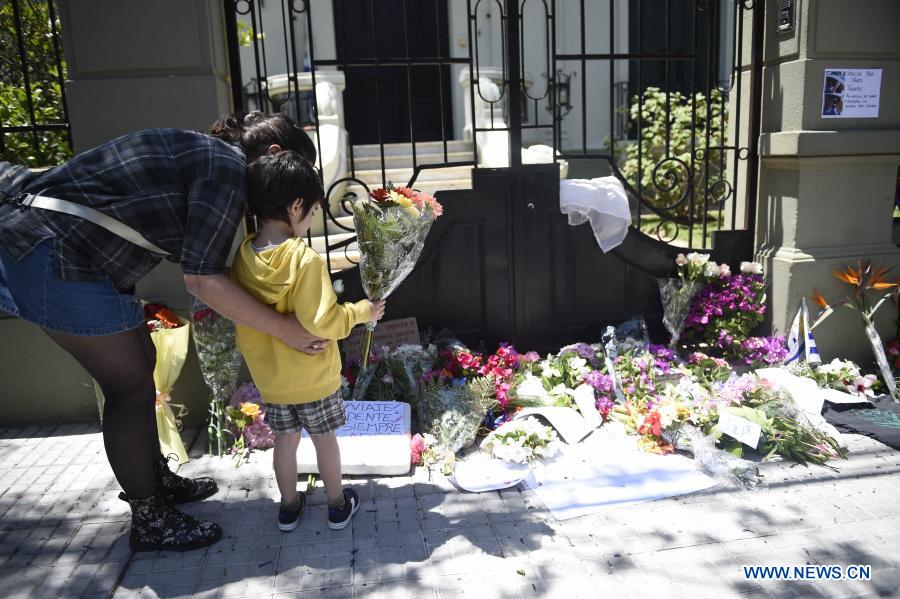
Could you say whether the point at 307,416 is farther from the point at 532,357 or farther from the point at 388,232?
the point at 532,357

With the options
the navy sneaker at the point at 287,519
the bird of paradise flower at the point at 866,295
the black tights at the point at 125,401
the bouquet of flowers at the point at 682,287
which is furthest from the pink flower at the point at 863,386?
the black tights at the point at 125,401

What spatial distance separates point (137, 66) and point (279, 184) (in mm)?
1803

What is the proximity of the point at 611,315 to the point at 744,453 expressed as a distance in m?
1.40

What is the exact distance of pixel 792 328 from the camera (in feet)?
14.0

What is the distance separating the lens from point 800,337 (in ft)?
14.0

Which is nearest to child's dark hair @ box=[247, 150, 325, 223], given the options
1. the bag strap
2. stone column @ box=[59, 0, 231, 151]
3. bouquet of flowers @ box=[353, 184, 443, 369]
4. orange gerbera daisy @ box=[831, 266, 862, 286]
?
bouquet of flowers @ box=[353, 184, 443, 369]

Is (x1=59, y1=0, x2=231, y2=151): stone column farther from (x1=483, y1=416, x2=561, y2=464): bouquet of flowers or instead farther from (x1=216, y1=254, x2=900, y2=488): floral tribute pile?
(x1=483, y1=416, x2=561, y2=464): bouquet of flowers

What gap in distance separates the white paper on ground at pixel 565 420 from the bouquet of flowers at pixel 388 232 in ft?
4.41

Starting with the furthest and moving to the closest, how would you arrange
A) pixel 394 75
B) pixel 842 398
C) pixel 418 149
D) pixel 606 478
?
1. pixel 394 75
2. pixel 418 149
3. pixel 842 398
4. pixel 606 478

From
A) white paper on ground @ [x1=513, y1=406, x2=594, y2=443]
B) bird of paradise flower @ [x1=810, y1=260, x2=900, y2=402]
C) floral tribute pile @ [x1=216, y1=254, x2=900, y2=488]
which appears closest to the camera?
floral tribute pile @ [x1=216, y1=254, x2=900, y2=488]

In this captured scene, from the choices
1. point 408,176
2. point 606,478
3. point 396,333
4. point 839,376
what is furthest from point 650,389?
point 408,176

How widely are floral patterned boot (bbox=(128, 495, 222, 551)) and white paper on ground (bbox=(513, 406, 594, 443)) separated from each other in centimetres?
175

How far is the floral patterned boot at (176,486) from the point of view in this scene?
9.97 ft

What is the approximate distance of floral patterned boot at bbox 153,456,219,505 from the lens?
3039mm
